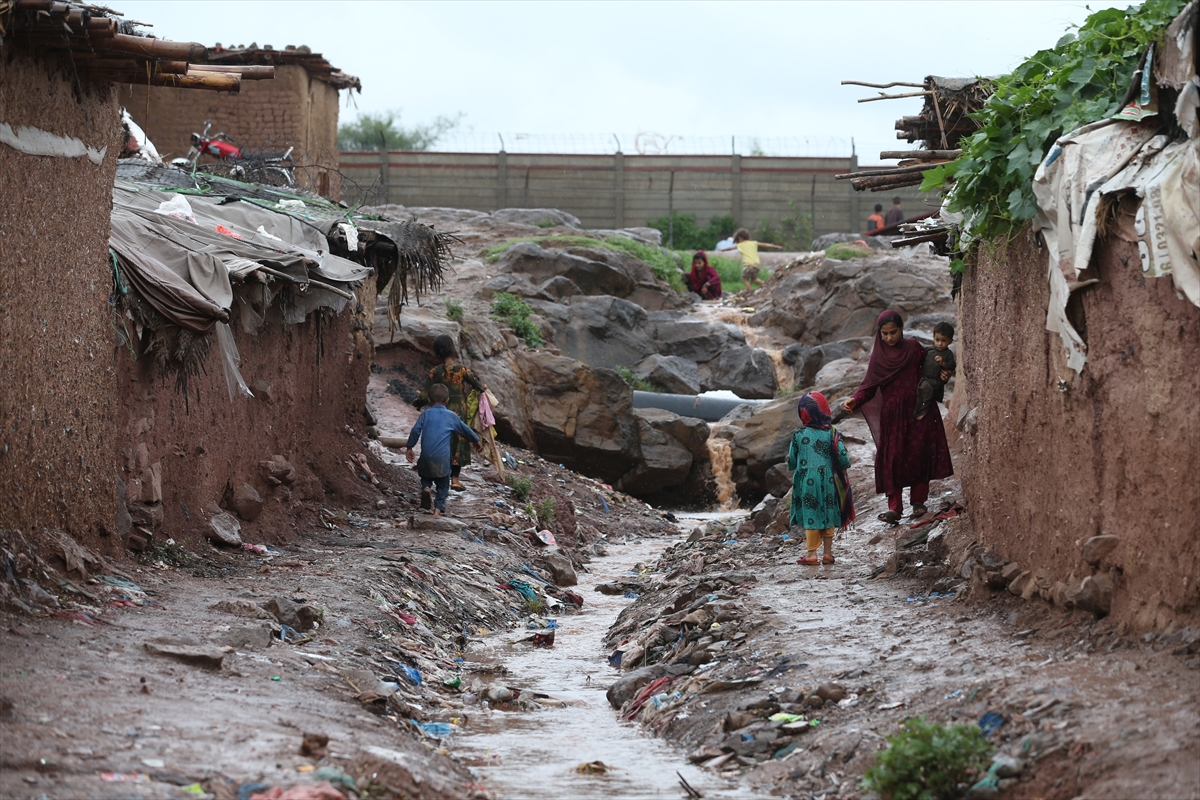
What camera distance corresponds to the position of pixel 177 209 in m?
9.92

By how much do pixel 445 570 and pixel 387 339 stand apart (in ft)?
25.7

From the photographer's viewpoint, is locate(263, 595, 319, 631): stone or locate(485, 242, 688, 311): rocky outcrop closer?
locate(263, 595, 319, 631): stone

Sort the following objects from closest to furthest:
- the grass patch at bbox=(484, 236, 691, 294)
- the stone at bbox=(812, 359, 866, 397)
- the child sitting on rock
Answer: the child sitting on rock < the stone at bbox=(812, 359, 866, 397) < the grass patch at bbox=(484, 236, 691, 294)

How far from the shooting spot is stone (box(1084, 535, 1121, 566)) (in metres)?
5.45

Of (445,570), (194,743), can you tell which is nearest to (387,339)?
(445,570)

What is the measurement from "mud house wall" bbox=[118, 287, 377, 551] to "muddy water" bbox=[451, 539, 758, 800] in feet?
7.72

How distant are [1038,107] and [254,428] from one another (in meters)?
6.60

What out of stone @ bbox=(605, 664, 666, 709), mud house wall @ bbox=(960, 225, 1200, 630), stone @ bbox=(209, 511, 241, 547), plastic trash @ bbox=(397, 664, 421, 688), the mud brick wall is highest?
the mud brick wall

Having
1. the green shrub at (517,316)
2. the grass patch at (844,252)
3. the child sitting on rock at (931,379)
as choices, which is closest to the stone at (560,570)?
the child sitting on rock at (931,379)

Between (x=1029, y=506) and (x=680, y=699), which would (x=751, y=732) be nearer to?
(x=680, y=699)

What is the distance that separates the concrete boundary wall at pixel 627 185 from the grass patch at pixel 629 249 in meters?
4.20

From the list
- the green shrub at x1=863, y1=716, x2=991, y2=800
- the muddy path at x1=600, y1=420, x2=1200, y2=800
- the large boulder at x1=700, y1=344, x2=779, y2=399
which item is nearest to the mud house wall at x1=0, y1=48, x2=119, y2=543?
the muddy path at x1=600, y1=420, x2=1200, y2=800

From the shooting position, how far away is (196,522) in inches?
345

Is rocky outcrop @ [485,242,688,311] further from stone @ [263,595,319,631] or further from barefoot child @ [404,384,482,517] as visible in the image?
stone @ [263,595,319,631]
